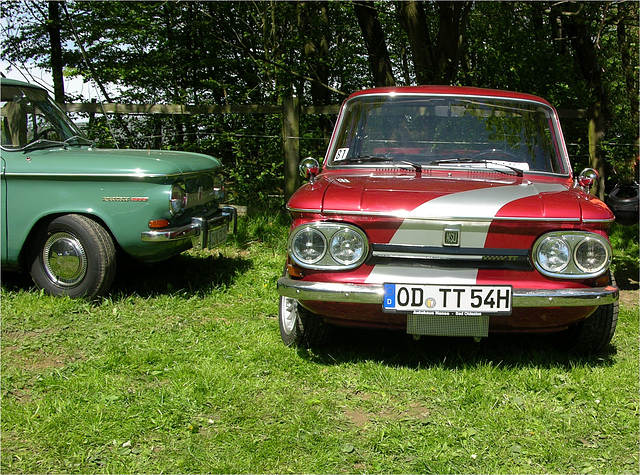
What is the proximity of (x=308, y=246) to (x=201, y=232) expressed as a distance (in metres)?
2.05

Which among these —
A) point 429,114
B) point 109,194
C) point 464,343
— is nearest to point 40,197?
point 109,194

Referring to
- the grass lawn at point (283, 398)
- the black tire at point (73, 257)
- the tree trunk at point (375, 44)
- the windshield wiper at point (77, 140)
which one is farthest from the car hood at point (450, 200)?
the tree trunk at point (375, 44)

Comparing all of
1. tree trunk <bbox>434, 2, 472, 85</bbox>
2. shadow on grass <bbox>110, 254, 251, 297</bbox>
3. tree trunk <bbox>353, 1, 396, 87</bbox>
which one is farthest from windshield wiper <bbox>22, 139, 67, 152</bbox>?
tree trunk <bbox>434, 2, 472, 85</bbox>

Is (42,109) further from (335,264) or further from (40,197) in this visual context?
(335,264)

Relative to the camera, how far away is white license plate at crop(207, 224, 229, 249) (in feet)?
18.4

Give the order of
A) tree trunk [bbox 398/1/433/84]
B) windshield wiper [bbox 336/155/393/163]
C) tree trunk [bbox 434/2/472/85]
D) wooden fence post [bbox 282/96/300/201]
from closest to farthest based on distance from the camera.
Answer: windshield wiper [bbox 336/155/393/163] → tree trunk [bbox 398/1/433/84] → tree trunk [bbox 434/2/472/85] → wooden fence post [bbox 282/96/300/201]

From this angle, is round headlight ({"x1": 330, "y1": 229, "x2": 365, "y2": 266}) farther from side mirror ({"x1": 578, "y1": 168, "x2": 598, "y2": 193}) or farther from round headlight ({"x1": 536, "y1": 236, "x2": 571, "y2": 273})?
side mirror ({"x1": 578, "y1": 168, "x2": 598, "y2": 193})

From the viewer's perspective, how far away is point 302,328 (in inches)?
161

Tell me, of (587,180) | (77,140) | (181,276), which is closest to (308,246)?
(587,180)

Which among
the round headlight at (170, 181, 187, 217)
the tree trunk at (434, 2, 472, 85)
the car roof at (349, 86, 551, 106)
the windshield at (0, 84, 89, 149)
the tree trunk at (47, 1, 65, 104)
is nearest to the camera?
the car roof at (349, 86, 551, 106)

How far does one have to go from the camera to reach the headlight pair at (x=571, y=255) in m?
3.56

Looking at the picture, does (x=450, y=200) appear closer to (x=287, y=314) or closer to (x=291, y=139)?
(x=287, y=314)

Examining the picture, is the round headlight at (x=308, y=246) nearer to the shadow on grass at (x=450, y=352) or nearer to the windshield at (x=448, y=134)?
the shadow on grass at (x=450, y=352)

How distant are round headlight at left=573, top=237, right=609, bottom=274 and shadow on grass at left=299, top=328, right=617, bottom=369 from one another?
28.0 inches
